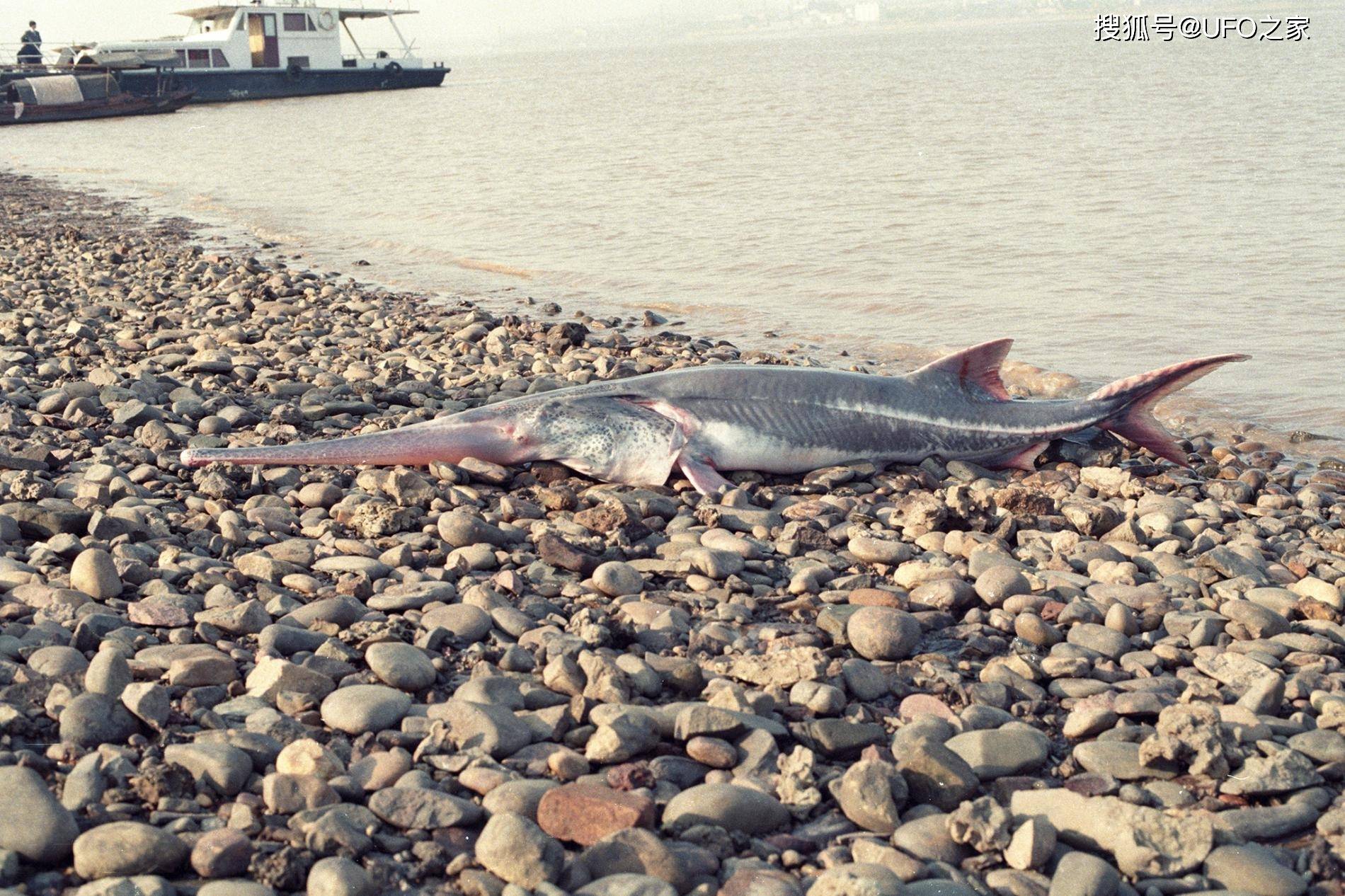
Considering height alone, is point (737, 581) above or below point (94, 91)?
below

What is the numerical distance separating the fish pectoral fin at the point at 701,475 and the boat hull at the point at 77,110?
169 feet

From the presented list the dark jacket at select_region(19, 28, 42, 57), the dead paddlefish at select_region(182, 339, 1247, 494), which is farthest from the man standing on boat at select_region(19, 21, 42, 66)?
the dead paddlefish at select_region(182, 339, 1247, 494)

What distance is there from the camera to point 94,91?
50.7 m

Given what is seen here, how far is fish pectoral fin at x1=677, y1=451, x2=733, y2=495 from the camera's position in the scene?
A: 5820mm

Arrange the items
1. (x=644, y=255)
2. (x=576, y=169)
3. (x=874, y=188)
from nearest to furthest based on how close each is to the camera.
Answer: (x=644, y=255), (x=874, y=188), (x=576, y=169)

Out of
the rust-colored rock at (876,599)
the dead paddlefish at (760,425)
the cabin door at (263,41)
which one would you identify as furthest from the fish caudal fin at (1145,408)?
the cabin door at (263,41)

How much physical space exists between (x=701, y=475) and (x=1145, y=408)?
8.39 feet

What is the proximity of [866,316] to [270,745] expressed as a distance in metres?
9.73

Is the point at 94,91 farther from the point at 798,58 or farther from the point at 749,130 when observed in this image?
the point at 798,58

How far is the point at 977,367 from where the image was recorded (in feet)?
22.0

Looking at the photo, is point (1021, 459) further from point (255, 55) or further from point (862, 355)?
point (255, 55)

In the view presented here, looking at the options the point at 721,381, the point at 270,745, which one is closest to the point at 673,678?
the point at 270,745

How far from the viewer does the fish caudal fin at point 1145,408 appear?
6590mm

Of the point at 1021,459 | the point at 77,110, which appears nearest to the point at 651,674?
the point at 1021,459
